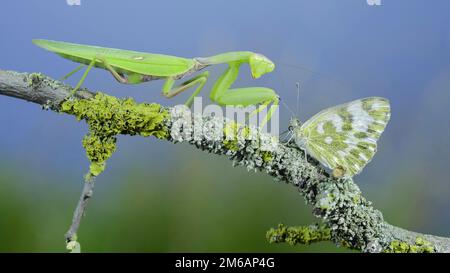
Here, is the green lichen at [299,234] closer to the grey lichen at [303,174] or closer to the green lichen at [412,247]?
the grey lichen at [303,174]

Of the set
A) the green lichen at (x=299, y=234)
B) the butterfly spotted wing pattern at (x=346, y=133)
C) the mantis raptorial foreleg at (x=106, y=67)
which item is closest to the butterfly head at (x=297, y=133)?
the butterfly spotted wing pattern at (x=346, y=133)

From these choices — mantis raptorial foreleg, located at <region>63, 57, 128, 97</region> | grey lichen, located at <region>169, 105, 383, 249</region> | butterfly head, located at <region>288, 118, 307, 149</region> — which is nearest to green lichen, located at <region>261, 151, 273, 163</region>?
grey lichen, located at <region>169, 105, 383, 249</region>

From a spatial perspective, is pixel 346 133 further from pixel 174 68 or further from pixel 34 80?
pixel 34 80

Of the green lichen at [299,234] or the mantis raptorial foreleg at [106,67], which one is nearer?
the mantis raptorial foreleg at [106,67]

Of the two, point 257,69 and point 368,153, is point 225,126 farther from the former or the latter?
point 368,153

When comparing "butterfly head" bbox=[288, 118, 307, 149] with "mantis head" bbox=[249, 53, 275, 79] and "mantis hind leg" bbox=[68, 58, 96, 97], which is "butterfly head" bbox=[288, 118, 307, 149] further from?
"mantis hind leg" bbox=[68, 58, 96, 97]

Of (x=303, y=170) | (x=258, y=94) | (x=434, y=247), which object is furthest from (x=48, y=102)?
(x=434, y=247)
